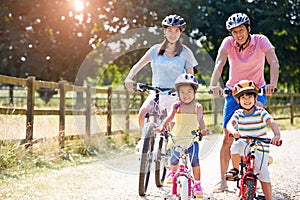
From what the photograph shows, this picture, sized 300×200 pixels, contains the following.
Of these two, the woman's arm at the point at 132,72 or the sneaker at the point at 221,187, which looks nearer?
the woman's arm at the point at 132,72

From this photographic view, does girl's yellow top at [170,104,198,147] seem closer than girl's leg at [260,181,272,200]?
No

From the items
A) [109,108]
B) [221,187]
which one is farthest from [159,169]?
[109,108]

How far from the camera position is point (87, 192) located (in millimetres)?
5547

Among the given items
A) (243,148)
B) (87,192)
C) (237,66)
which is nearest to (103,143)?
(87,192)

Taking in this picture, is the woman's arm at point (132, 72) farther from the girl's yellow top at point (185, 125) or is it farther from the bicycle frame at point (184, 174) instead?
the bicycle frame at point (184, 174)

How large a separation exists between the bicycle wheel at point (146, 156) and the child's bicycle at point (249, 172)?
3.74ft

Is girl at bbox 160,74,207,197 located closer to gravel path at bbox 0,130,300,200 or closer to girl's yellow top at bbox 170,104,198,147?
girl's yellow top at bbox 170,104,198,147

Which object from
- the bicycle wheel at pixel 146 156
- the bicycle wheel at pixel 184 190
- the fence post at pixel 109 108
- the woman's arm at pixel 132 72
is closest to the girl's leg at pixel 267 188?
the bicycle wheel at pixel 184 190

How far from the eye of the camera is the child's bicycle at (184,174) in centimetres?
422

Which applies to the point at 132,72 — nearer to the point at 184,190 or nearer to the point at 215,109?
the point at 184,190

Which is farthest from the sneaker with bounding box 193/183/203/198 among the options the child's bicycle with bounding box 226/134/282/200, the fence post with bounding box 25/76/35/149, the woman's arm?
the fence post with bounding box 25/76/35/149

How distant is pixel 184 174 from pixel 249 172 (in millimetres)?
552

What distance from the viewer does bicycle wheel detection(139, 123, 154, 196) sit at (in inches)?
201

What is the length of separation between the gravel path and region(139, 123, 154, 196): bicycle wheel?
0.44 ft
